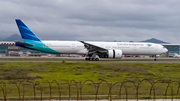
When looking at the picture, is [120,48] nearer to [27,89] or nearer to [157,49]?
[157,49]

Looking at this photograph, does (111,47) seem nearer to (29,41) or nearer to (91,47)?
(91,47)

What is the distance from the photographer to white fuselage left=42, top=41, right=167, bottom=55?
46.0 metres

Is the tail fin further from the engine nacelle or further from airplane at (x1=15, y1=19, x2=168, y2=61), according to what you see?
the engine nacelle

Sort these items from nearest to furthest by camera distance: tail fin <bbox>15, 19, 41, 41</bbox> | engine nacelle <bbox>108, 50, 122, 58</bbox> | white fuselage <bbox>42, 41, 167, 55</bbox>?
engine nacelle <bbox>108, 50, 122, 58</bbox>, white fuselage <bbox>42, 41, 167, 55</bbox>, tail fin <bbox>15, 19, 41, 41</bbox>

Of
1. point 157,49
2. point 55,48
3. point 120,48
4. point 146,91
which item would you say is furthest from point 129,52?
point 146,91

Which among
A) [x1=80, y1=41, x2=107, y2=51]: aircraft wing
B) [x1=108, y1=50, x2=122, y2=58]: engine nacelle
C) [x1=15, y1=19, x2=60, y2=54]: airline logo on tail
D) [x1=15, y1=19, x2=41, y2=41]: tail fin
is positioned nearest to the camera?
[x1=108, y1=50, x2=122, y2=58]: engine nacelle

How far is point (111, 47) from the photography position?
1880 inches

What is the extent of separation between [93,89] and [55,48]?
29.9 m

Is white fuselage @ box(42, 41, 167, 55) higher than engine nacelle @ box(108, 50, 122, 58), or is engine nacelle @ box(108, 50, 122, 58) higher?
white fuselage @ box(42, 41, 167, 55)

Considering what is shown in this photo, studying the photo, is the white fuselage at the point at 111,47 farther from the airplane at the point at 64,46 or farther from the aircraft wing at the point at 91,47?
the aircraft wing at the point at 91,47

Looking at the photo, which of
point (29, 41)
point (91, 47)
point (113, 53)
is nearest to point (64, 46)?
point (91, 47)

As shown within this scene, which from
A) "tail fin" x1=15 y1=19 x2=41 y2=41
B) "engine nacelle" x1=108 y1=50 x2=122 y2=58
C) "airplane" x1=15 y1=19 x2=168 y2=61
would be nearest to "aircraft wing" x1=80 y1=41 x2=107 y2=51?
"airplane" x1=15 y1=19 x2=168 y2=61

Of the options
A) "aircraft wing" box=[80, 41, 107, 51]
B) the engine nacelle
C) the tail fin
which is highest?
the tail fin

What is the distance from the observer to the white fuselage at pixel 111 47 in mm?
46000
